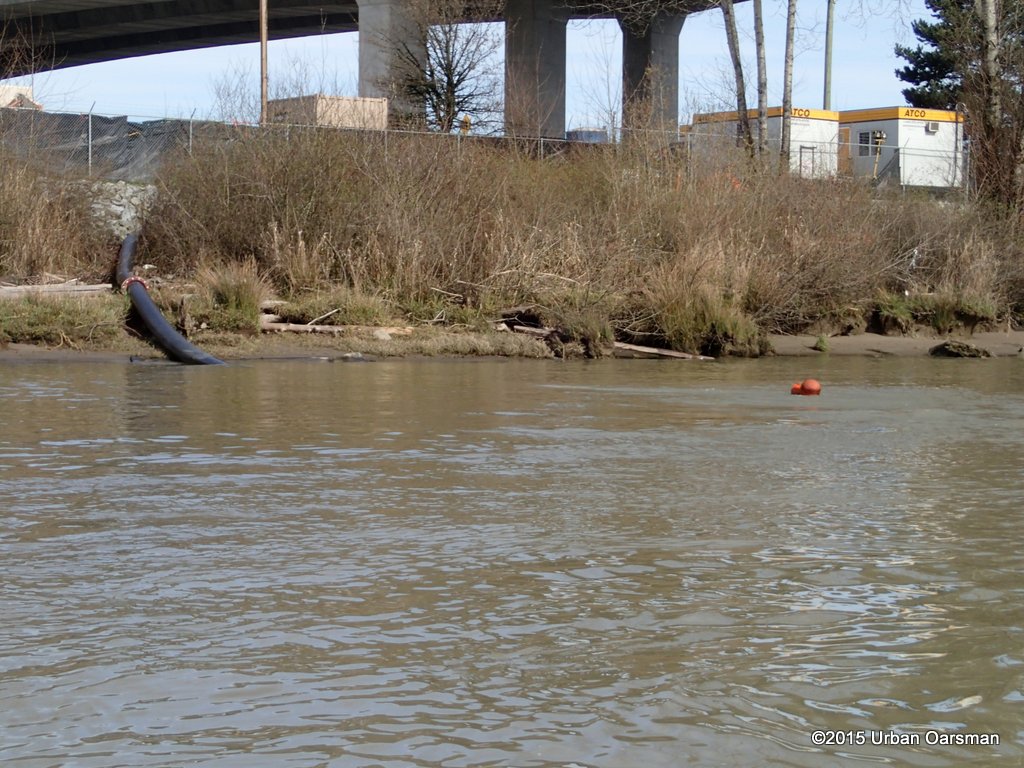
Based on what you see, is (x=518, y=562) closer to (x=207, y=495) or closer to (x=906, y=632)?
(x=906, y=632)

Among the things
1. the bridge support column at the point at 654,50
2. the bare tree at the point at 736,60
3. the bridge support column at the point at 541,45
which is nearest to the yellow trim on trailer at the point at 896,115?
the bridge support column at the point at 654,50

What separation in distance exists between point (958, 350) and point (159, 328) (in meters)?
11.7

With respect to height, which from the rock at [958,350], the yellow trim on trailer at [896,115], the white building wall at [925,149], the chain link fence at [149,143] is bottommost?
the rock at [958,350]

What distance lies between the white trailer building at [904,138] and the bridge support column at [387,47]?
12.9 m

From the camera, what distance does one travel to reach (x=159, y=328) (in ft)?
53.5

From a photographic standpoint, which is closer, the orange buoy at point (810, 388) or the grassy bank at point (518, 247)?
the orange buoy at point (810, 388)

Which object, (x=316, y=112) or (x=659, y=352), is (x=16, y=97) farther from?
(x=659, y=352)

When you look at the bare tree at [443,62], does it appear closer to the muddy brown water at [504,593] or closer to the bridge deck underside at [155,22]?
the bridge deck underside at [155,22]

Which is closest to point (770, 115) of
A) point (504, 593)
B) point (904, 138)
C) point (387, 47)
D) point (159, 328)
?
point (904, 138)

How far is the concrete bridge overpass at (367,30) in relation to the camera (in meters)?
38.5

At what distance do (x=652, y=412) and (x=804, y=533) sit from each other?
5086 mm

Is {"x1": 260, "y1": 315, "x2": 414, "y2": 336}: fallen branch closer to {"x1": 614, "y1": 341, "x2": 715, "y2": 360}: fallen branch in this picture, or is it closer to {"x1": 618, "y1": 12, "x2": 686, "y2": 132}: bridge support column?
{"x1": 614, "y1": 341, "x2": 715, "y2": 360}: fallen branch

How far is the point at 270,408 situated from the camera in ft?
37.2

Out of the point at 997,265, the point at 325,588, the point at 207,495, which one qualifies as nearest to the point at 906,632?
the point at 325,588
